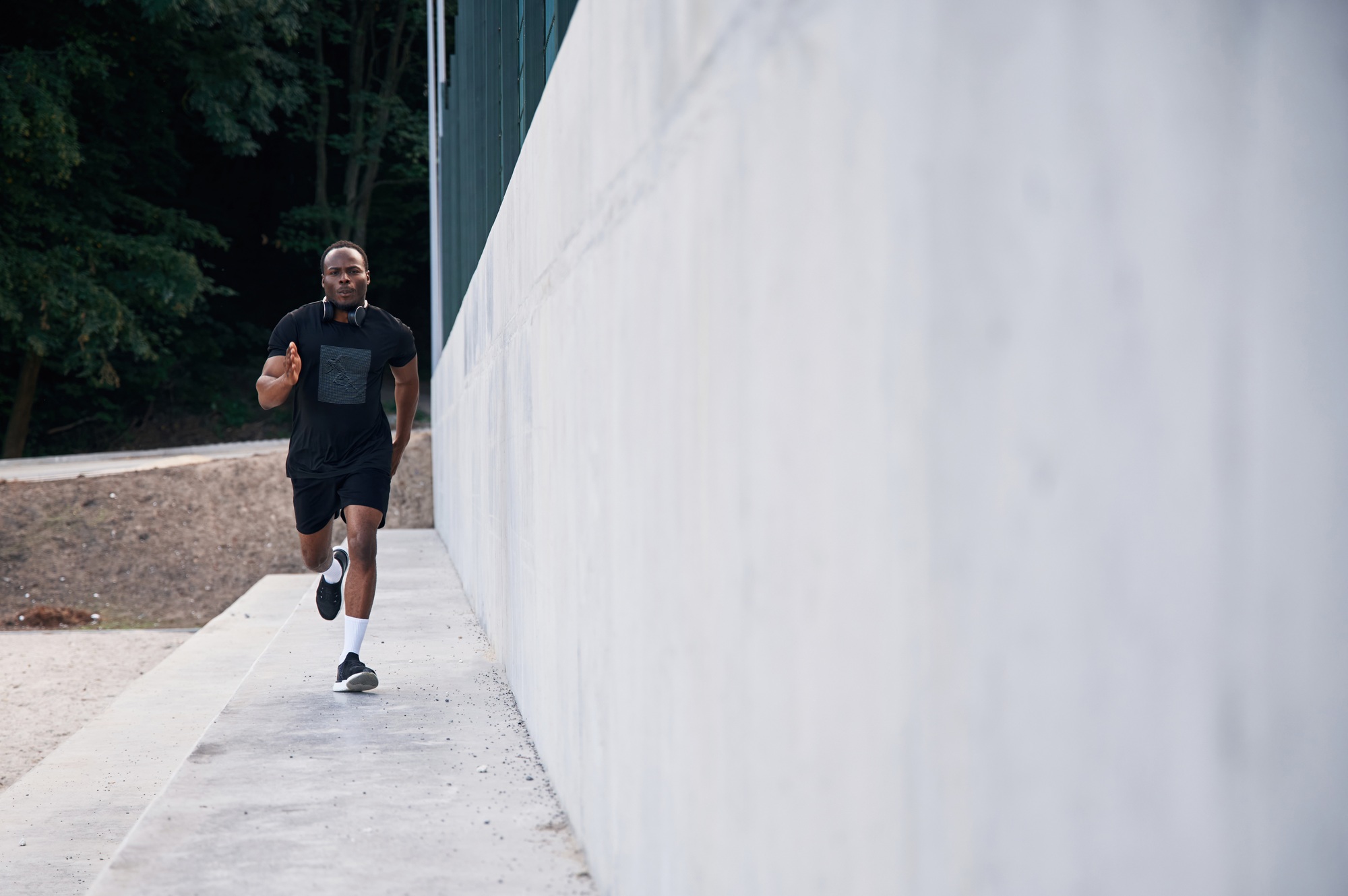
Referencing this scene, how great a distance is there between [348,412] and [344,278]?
664 millimetres

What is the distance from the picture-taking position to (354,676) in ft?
18.1

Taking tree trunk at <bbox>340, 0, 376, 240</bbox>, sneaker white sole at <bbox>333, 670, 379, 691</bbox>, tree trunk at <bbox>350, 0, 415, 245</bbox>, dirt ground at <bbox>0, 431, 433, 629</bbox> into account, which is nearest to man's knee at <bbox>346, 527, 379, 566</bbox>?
sneaker white sole at <bbox>333, 670, 379, 691</bbox>

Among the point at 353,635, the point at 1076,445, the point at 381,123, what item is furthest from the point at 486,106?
the point at 381,123

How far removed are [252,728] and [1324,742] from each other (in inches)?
173

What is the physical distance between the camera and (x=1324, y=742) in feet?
3.99

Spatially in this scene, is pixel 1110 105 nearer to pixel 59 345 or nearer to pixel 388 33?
pixel 59 345

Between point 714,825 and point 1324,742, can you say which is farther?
point 714,825

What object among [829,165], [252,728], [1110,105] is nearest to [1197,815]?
[1110,105]

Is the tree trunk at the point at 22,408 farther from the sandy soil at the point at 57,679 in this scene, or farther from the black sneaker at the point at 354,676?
the black sneaker at the point at 354,676

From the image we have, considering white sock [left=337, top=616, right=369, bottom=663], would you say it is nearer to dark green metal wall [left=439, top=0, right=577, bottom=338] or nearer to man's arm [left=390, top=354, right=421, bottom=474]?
man's arm [left=390, top=354, right=421, bottom=474]

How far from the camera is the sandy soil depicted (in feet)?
23.4

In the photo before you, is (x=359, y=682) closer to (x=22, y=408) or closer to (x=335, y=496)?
(x=335, y=496)

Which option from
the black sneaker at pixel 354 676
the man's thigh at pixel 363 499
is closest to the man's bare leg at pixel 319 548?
the man's thigh at pixel 363 499

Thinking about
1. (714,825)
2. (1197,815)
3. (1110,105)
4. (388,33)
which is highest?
(388,33)
